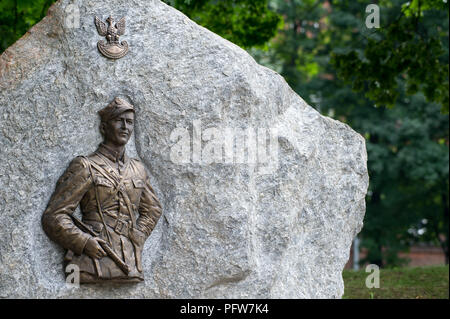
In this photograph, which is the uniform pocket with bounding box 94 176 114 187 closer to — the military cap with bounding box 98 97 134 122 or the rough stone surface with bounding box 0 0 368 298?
the rough stone surface with bounding box 0 0 368 298

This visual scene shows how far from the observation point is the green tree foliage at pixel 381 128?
14266 millimetres

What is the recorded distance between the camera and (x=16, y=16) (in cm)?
758

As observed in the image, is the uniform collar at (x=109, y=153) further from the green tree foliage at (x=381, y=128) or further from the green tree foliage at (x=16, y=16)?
the green tree foliage at (x=381, y=128)

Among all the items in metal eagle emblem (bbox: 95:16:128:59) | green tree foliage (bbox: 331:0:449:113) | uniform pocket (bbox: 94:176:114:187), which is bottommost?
uniform pocket (bbox: 94:176:114:187)

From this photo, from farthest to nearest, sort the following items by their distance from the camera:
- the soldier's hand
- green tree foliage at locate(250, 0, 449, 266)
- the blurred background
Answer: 1. green tree foliage at locate(250, 0, 449, 266)
2. the blurred background
3. the soldier's hand

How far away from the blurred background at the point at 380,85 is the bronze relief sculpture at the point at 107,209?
4.86 meters

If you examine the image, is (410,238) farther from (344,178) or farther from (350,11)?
(344,178)

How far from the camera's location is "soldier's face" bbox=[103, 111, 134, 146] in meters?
4.82

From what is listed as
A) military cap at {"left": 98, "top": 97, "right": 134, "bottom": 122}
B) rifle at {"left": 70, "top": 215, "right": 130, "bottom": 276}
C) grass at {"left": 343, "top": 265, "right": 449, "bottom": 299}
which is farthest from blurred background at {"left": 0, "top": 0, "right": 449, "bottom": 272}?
rifle at {"left": 70, "top": 215, "right": 130, "bottom": 276}

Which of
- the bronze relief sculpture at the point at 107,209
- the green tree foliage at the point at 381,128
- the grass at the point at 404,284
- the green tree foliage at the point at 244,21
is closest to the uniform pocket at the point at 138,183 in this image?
the bronze relief sculpture at the point at 107,209

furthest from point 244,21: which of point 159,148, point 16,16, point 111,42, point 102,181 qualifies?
point 102,181

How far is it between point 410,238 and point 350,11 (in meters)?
5.82

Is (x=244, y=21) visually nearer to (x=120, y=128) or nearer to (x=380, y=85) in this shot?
(x=380, y=85)
